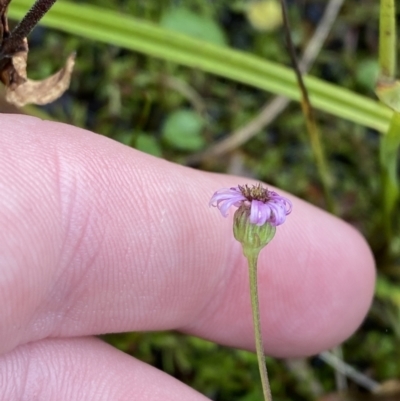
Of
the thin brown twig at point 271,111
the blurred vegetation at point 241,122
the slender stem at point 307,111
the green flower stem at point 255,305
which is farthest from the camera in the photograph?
the thin brown twig at point 271,111

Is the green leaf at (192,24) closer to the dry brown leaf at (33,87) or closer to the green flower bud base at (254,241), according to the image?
the dry brown leaf at (33,87)

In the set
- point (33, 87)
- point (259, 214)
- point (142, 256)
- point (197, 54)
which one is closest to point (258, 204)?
point (259, 214)

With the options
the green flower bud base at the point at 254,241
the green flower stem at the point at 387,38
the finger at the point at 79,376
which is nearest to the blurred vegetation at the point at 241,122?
the finger at the point at 79,376

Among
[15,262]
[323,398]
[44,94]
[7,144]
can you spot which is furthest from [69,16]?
[323,398]

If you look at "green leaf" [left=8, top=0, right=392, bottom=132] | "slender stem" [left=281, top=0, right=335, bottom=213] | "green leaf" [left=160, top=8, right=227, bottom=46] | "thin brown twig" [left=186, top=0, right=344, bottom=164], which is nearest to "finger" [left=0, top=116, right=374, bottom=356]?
"slender stem" [left=281, top=0, right=335, bottom=213]

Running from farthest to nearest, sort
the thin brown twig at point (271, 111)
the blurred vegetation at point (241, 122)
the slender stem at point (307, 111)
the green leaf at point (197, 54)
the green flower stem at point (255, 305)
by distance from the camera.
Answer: the thin brown twig at point (271, 111) < the blurred vegetation at point (241, 122) < the green leaf at point (197, 54) < the slender stem at point (307, 111) < the green flower stem at point (255, 305)

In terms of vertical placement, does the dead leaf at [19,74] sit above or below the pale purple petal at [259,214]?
above

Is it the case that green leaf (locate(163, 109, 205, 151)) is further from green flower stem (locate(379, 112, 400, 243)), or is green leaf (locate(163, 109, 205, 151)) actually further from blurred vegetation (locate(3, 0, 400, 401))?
green flower stem (locate(379, 112, 400, 243))
